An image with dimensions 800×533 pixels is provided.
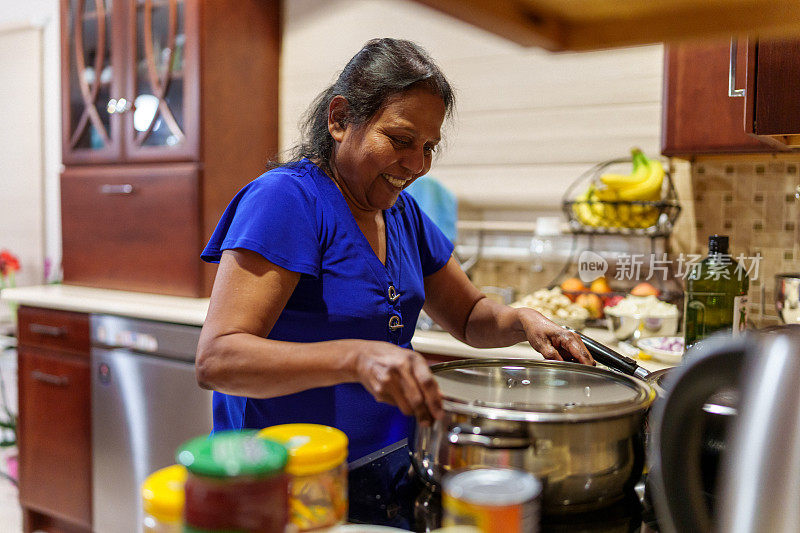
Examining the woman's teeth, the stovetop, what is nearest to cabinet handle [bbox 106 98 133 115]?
the woman's teeth

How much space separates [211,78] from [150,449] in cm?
138

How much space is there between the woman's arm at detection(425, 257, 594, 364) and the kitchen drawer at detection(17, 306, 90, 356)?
1637 millimetres

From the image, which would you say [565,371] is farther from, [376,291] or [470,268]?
[470,268]

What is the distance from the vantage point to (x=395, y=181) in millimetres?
1221

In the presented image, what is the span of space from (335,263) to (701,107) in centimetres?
133

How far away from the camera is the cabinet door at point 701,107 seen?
1.95 metres

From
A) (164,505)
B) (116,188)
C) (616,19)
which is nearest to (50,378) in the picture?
(116,188)

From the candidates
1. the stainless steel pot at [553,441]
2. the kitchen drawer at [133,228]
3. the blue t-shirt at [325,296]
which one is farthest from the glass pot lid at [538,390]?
the kitchen drawer at [133,228]

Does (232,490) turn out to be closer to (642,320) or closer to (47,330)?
(642,320)

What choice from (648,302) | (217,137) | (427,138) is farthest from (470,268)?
(427,138)

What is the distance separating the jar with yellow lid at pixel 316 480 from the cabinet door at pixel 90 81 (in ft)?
8.36

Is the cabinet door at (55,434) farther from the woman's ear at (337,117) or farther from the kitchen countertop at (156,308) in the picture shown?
the woman's ear at (337,117)

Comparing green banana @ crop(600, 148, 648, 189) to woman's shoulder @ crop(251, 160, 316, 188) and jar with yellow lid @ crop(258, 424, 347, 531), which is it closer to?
woman's shoulder @ crop(251, 160, 316, 188)

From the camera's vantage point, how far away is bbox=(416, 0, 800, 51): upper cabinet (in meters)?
0.55
